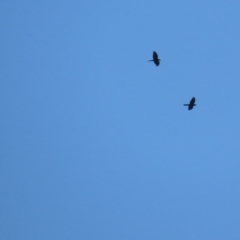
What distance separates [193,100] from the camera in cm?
2212

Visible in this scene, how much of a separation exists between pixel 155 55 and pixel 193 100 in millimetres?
2468

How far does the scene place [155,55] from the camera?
69.5 ft
